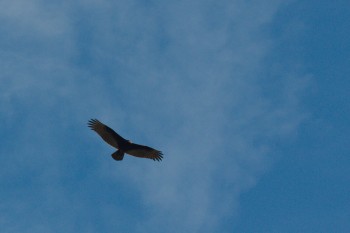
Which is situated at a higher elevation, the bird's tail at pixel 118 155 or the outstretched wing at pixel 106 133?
the outstretched wing at pixel 106 133

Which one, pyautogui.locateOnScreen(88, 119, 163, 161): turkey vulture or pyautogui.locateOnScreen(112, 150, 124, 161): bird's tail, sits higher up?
pyautogui.locateOnScreen(88, 119, 163, 161): turkey vulture

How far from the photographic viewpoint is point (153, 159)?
40.8 feet

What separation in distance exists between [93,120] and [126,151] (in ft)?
6.22

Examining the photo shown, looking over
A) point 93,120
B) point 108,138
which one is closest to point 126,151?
point 108,138

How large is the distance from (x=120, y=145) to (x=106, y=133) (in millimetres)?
792

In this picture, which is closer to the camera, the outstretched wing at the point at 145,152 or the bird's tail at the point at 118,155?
the bird's tail at the point at 118,155

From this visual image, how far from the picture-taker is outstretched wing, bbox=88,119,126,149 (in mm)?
11950

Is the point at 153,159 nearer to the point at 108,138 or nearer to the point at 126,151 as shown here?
the point at 126,151

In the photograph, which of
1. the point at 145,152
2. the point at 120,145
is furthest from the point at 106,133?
the point at 145,152

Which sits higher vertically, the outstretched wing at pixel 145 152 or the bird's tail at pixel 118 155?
the outstretched wing at pixel 145 152

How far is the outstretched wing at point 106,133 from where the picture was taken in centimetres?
1195

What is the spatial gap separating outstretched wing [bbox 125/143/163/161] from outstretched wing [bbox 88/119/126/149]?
24.5 inches

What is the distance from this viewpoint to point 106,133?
1215cm

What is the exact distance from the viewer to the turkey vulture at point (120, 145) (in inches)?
469
